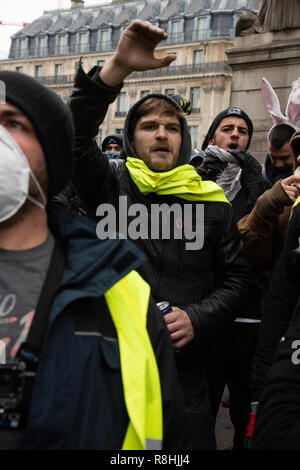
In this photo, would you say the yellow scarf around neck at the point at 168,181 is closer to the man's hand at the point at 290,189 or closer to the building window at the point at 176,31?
the man's hand at the point at 290,189

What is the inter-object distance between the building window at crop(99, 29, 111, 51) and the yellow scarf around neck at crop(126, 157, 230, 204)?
5811 cm

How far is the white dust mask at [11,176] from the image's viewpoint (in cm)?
174

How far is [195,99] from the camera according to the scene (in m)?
50.8

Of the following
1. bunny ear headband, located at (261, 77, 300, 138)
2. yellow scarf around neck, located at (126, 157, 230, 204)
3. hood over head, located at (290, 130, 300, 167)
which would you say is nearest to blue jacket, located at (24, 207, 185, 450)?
yellow scarf around neck, located at (126, 157, 230, 204)

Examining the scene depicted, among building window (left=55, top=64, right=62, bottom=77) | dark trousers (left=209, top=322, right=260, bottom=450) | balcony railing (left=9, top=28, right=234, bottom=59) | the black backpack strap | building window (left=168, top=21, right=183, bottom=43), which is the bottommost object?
dark trousers (left=209, top=322, right=260, bottom=450)

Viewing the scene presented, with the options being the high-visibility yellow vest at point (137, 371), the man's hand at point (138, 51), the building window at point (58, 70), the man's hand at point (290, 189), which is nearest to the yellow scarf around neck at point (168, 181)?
the man's hand at point (290, 189)

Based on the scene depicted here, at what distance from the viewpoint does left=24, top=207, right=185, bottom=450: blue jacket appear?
161 centimetres

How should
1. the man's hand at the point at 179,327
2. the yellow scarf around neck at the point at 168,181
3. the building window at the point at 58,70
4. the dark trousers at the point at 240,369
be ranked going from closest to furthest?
the man's hand at the point at 179,327 → the yellow scarf around neck at the point at 168,181 → the dark trousers at the point at 240,369 → the building window at the point at 58,70

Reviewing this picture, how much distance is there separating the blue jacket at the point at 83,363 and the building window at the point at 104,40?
59.3 metres

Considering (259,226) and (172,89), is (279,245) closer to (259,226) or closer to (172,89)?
(259,226)

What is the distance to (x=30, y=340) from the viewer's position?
5.40ft

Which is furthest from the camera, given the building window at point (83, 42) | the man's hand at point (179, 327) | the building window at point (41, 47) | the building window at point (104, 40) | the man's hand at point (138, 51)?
the building window at point (41, 47)

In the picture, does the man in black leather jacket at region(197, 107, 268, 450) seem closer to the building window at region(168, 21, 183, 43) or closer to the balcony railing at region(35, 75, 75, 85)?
the building window at region(168, 21, 183, 43)

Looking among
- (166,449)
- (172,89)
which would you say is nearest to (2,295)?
(166,449)
